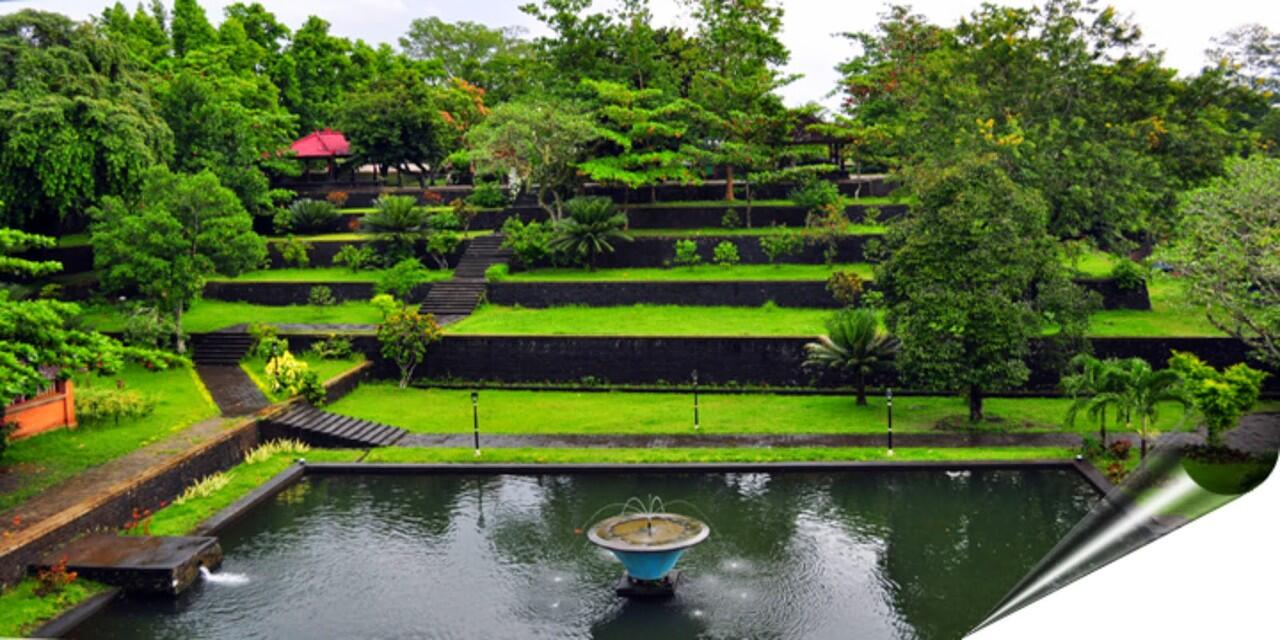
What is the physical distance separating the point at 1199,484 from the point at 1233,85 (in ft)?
43.5

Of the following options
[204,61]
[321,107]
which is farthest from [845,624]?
[321,107]

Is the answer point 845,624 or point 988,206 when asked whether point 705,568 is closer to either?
point 845,624

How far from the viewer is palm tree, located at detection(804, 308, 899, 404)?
55.3ft

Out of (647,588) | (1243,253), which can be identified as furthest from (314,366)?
(1243,253)

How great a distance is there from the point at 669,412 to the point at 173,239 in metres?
9.81

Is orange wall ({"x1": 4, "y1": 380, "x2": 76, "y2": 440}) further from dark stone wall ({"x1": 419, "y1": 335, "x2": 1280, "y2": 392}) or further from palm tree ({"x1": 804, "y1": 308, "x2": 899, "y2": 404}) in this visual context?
palm tree ({"x1": 804, "y1": 308, "x2": 899, "y2": 404})

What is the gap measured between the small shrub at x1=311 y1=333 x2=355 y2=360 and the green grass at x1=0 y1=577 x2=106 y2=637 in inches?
386

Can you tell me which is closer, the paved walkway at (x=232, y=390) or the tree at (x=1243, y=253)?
the tree at (x=1243, y=253)

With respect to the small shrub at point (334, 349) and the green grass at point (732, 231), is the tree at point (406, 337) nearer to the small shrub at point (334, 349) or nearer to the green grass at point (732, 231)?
the small shrub at point (334, 349)

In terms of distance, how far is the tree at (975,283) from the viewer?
1494cm

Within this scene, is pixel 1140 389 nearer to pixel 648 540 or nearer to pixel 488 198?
pixel 648 540

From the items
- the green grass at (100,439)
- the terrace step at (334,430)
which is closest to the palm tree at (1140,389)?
the terrace step at (334,430)

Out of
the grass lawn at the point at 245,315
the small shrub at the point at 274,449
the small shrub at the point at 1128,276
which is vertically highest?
the small shrub at the point at 1128,276

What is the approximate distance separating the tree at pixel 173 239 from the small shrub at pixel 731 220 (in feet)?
38.9
